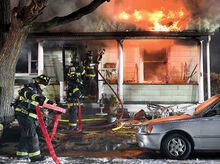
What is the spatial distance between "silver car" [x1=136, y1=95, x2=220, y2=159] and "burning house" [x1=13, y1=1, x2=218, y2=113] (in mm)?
5775

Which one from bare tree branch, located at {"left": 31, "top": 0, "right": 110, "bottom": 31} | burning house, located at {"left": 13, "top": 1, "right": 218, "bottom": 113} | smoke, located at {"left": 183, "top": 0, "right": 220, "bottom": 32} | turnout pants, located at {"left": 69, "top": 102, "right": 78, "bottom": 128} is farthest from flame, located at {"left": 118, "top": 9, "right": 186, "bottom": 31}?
turnout pants, located at {"left": 69, "top": 102, "right": 78, "bottom": 128}

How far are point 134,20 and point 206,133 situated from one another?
7065 mm

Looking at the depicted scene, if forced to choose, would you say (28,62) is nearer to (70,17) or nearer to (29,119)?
(70,17)

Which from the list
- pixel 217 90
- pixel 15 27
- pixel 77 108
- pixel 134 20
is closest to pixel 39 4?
pixel 15 27

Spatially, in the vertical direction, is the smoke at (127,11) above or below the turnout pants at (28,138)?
above

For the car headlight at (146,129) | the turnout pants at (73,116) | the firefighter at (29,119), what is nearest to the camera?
the firefighter at (29,119)

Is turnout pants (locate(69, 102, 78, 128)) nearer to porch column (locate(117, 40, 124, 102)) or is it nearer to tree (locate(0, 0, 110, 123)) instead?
tree (locate(0, 0, 110, 123))

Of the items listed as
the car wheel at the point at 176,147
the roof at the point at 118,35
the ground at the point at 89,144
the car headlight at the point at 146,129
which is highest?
the roof at the point at 118,35

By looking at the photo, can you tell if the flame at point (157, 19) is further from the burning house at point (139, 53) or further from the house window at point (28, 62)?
the house window at point (28, 62)

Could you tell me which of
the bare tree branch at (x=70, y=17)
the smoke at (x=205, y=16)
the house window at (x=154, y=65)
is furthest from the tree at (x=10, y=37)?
the smoke at (x=205, y=16)

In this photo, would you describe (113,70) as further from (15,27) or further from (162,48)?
(15,27)

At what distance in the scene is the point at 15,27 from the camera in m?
7.55

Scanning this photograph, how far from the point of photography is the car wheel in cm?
498

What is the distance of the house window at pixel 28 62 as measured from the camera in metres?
11.7
